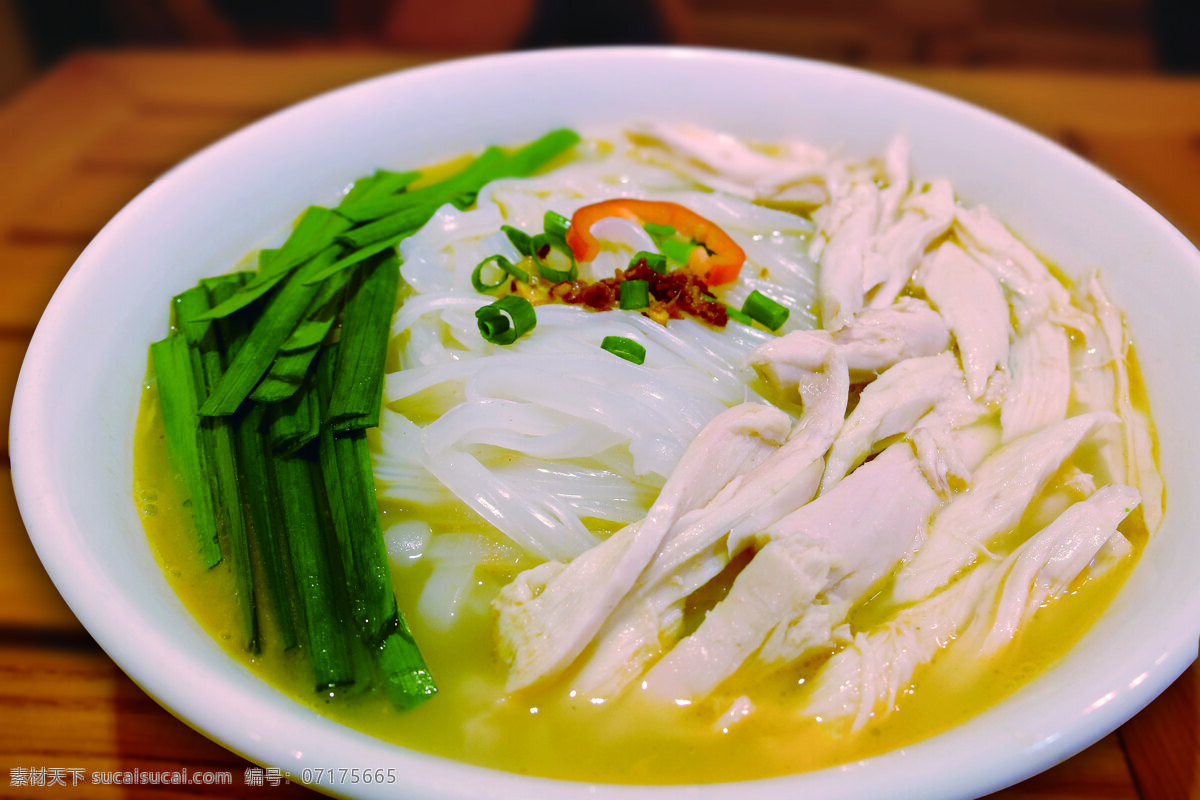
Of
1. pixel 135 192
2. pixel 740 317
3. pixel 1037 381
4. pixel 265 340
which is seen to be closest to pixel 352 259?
pixel 265 340

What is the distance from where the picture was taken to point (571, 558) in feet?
6.03

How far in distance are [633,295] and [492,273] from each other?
480mm

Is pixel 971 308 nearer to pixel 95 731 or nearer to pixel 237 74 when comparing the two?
pixel 95 731

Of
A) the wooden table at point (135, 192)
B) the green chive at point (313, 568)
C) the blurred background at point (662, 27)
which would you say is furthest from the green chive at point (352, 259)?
the blurred background at point (662, 27)

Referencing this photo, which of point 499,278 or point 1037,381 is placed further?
point 499,278

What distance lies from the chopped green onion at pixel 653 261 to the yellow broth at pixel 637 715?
3.65 ft

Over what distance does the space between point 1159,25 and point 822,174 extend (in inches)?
157

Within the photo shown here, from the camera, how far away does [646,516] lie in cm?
166

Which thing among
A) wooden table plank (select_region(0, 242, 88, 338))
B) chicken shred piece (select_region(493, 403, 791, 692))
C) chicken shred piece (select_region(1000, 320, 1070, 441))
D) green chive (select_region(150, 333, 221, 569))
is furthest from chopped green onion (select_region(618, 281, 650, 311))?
wooden table plank (select_region(0, 242, 88, 338))

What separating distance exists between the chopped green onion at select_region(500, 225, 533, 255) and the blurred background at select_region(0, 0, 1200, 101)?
261 cm

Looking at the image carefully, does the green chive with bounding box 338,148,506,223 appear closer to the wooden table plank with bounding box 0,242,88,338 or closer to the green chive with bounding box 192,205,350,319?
the green chive with bounding box 192,205,350,319

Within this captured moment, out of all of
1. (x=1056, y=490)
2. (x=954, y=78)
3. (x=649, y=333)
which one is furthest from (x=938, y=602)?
(x=954, y=78)

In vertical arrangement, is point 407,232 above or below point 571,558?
above

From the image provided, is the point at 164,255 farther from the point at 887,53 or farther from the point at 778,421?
the point at 887,53
